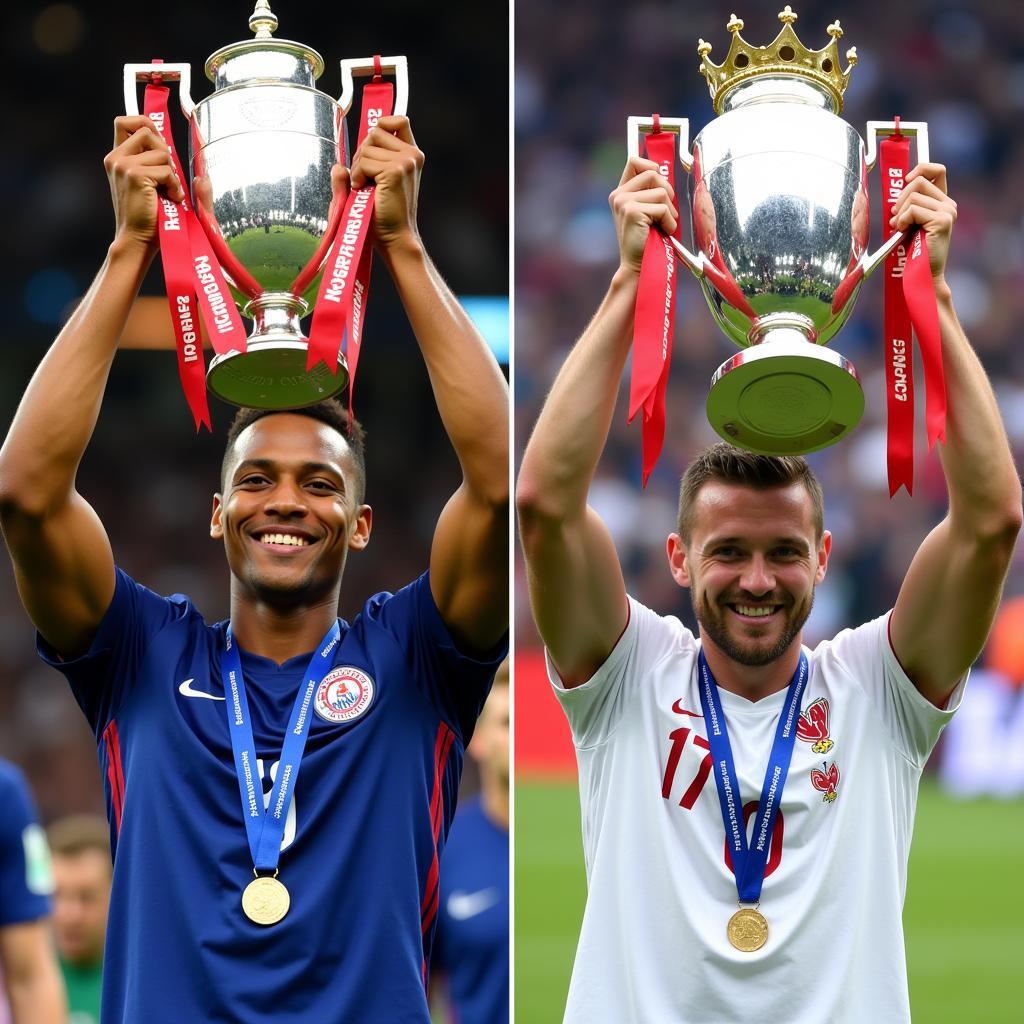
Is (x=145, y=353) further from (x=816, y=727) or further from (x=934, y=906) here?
(x=816, y=727)

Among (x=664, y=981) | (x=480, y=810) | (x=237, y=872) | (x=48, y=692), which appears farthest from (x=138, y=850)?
(x=48, y=692)

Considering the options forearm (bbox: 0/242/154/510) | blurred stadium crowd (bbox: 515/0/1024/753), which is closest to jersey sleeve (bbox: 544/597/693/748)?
forearm (bbox: 0/242/154/510)

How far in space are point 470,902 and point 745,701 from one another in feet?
5.51

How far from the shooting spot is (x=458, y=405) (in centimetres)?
292

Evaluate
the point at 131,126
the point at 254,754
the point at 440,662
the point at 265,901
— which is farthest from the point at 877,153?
the point at 265,901

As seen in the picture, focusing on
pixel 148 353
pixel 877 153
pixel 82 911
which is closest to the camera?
pixel 877 153

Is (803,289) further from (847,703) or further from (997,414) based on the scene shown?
(847,703)

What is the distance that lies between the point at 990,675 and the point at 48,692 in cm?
520

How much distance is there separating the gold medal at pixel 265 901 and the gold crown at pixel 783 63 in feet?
4.82

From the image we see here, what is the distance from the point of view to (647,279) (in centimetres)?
275

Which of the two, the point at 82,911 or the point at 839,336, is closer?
the point at 82,911

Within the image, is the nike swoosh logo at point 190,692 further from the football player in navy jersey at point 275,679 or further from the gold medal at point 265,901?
the gold medal at point 265,901

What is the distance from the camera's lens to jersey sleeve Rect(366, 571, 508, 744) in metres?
2.99

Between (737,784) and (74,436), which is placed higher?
(74,436)
